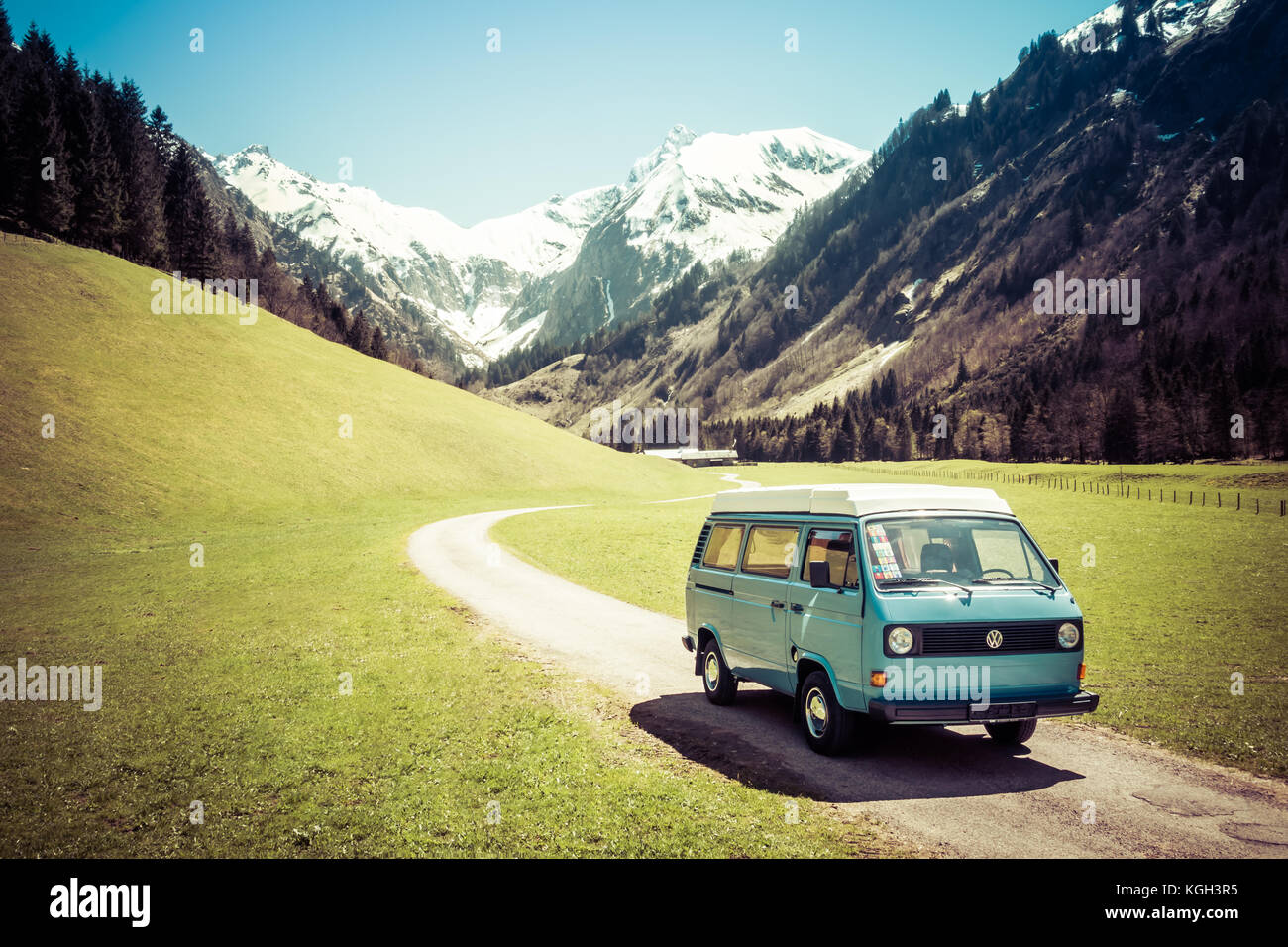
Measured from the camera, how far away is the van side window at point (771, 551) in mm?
11039

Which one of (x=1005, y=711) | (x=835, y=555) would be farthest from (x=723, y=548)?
(x=1005, y=711)

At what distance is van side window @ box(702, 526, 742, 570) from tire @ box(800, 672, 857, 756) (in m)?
3.00

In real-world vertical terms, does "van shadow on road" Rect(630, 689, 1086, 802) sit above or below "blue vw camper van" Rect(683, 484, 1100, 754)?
below

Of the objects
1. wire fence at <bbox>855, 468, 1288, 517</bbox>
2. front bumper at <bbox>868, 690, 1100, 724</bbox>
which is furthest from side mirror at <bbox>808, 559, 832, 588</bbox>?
wire fence at <bbox>855, 468, 1288, 517</bbox>

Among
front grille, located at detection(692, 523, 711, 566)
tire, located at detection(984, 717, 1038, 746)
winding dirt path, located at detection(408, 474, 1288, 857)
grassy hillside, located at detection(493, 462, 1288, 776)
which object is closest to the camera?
winding dirt path, located at detection(408, 474, 1288, 857)

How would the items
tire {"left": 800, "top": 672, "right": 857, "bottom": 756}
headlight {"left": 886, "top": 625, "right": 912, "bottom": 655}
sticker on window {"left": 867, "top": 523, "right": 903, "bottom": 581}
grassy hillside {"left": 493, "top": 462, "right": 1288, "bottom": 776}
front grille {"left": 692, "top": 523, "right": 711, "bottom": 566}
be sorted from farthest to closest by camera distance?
front grille {"left": 692, "top": 523, "right": 711, "bottom": 566}, grassy hillside {"left": 493, "top": 462, "right": 1288, "bottom": 776}, tire {"left": 800, "top": 672, "right": 857, "bottom": 756}, sticker on window {"left": 867, "top": 523, "right": 903, "bottom": 581}, headlight {"left": 886, "top": 625, "right": 912, "bottom": 655}

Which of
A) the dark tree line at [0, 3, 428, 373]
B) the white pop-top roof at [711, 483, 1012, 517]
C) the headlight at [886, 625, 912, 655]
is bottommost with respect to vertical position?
the headlight at [886, 625, 912, 655]

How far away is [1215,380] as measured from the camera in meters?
109

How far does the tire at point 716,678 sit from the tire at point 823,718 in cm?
214

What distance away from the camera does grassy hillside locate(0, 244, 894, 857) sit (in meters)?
7.62

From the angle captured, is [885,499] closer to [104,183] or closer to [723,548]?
[723,548]

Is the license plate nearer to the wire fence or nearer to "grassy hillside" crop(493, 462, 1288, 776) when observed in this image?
"grassy hillside" crop(493, 462, 1288, 776)
